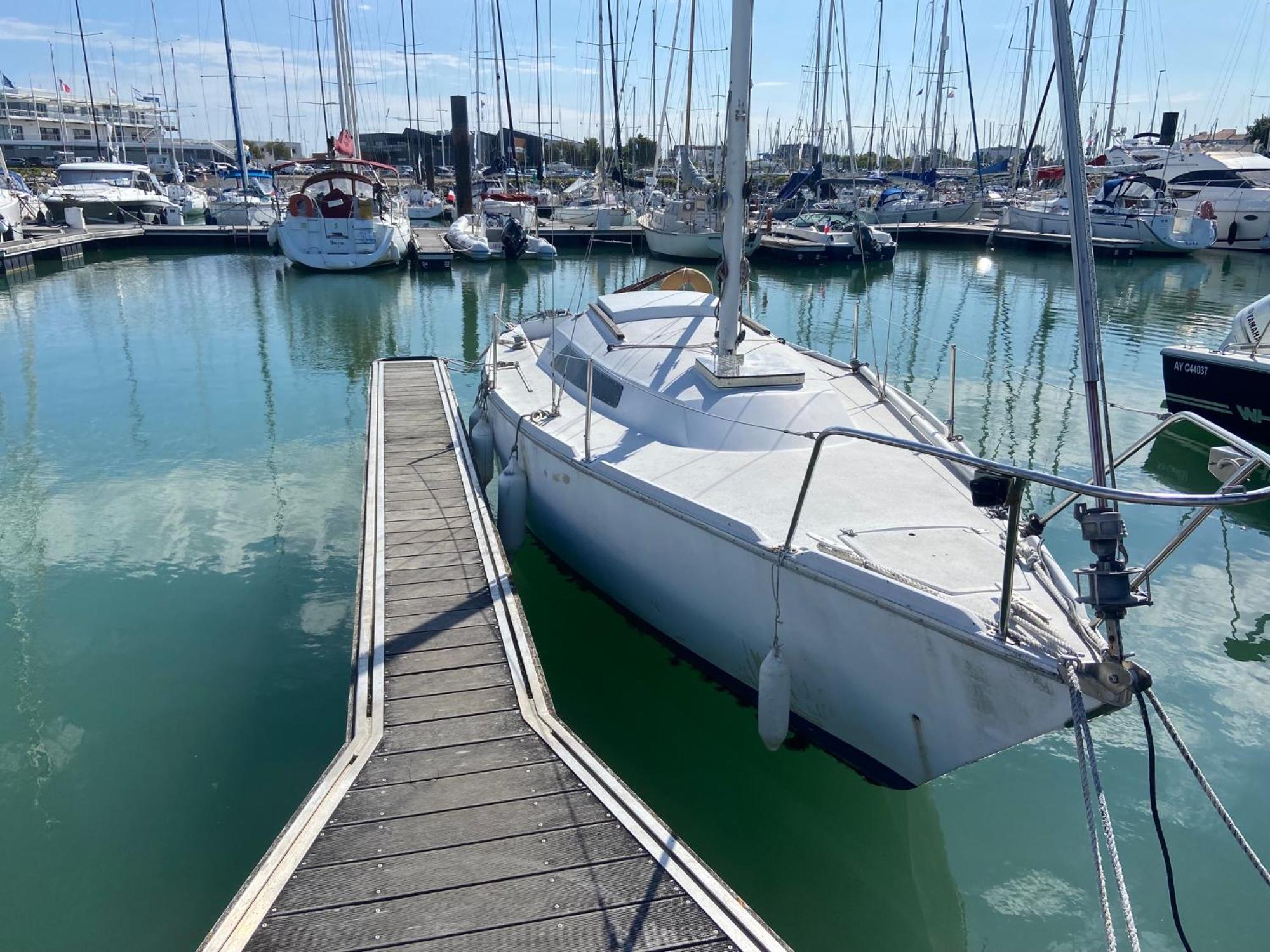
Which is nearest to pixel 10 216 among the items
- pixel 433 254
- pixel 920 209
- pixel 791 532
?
pixel 433 254

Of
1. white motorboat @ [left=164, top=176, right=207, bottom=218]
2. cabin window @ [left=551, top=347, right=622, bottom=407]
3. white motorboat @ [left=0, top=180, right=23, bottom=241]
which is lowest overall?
cabin window @ [left=551, top=347, right=622, bottom=407]

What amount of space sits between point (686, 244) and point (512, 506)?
26497 millimetres

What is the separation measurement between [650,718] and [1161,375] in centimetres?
1552

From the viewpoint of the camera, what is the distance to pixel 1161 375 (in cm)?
1725

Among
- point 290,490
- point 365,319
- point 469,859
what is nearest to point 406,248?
point 365,319

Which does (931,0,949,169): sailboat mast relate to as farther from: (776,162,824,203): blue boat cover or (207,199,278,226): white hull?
(207,199,278,226): white hull

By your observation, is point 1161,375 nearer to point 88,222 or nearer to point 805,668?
point 805,668

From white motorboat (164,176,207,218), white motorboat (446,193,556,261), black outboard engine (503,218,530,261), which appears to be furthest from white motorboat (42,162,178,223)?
black outboard engine (503,218,530,261)

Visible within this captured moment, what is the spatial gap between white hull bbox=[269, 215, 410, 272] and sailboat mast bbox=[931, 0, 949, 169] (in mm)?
31310

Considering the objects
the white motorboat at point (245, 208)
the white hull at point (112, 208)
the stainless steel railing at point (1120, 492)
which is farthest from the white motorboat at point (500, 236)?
the stainless steel railing at point (1120, 492)

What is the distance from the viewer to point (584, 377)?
9234 millimetres

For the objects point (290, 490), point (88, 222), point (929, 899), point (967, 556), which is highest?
point (88, 222)

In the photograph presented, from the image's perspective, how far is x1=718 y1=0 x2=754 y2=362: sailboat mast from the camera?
23.3ft

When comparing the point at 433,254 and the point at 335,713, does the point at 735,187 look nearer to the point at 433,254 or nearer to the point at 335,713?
the point at 335,713
